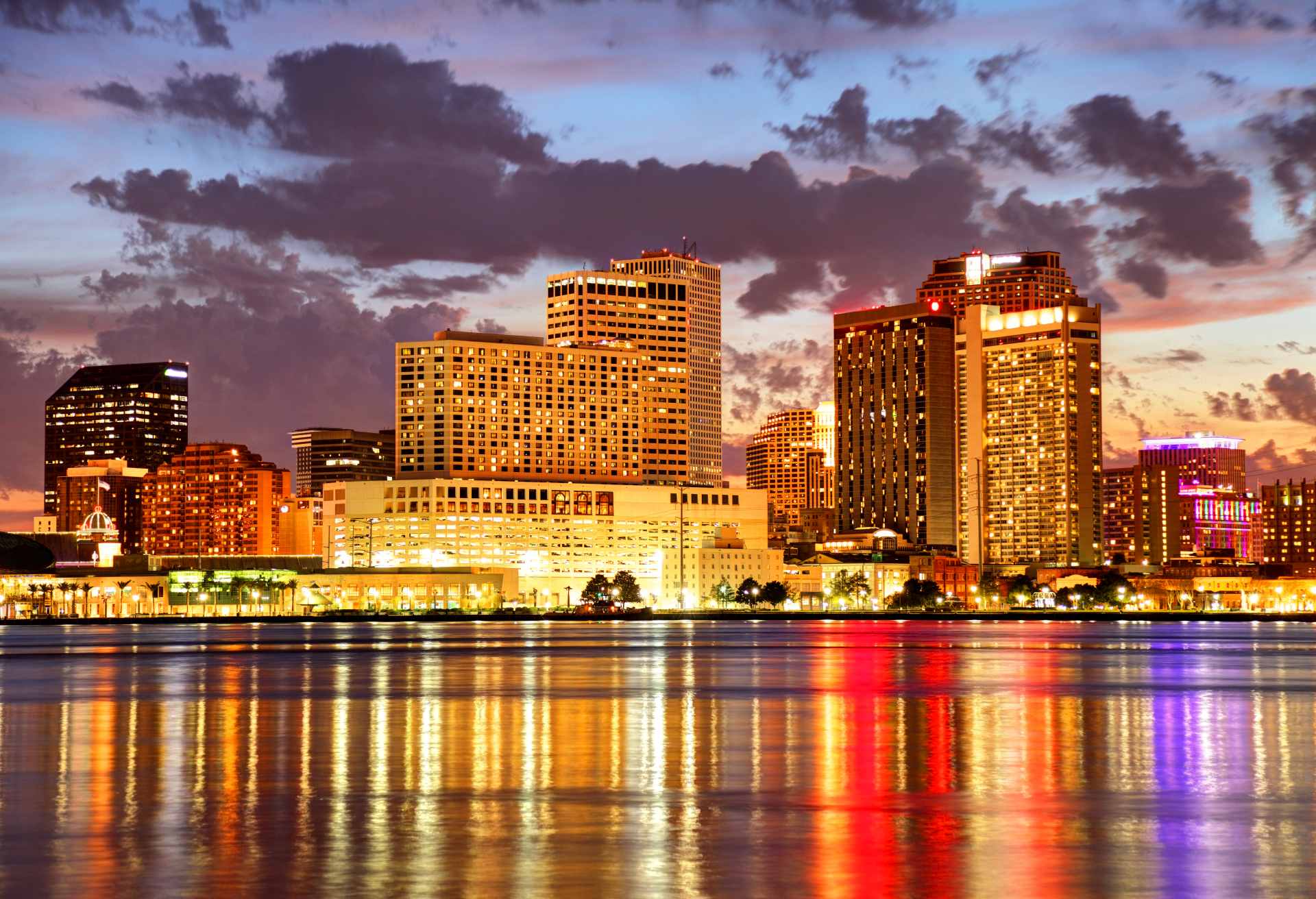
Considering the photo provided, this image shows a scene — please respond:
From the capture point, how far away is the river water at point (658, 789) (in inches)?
1040

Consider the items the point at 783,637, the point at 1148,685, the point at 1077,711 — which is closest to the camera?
the point at 1077,711

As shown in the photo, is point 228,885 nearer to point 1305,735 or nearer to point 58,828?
point 58,828

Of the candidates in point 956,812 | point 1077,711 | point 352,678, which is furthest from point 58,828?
point 352,678

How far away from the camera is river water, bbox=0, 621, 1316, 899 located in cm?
2641

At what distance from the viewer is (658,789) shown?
37.2 metres

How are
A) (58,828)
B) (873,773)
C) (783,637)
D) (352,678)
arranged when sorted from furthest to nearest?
(783,637)
(352,678)
(873,773)
(58,828)

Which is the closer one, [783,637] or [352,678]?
[352,678]

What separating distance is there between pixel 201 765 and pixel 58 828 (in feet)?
35.9

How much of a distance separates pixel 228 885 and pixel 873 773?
18185 mm

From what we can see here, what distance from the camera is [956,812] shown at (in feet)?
109

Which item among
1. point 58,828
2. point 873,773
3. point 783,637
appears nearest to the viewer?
point 58,828

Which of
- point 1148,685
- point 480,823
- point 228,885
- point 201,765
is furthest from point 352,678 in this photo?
point 228,885

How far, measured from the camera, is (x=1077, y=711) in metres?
61.0

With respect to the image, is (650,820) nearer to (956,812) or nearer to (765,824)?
(765,824)
